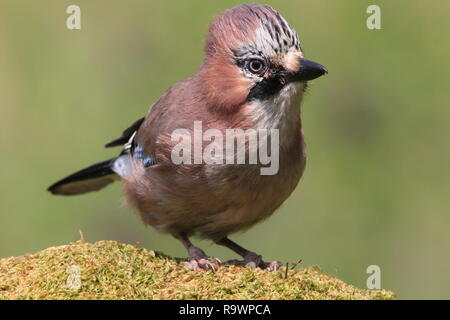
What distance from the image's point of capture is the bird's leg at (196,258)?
4.34 m

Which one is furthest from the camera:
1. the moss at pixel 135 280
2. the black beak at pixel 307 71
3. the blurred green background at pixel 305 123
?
the blurred green background at pixel 305 123

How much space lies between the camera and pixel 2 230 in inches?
293

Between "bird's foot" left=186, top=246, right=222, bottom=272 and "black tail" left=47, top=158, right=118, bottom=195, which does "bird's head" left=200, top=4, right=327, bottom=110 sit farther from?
"black tail" left=47, top=158, right=118, bottom=195

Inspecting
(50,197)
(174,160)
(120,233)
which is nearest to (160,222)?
(174,160)

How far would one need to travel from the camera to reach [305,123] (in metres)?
7.94

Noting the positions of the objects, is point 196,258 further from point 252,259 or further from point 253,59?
point 253,59

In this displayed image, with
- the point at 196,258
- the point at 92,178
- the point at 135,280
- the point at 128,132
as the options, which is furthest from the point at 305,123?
the point at 135,280

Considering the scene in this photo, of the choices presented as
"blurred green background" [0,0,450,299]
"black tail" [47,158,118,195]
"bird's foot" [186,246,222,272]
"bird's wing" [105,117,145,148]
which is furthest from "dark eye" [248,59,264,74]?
"blurred green background" [0,0,450,299]

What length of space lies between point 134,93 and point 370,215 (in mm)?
2493

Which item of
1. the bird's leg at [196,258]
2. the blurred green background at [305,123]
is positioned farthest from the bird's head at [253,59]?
the blurred green background at [305,123]

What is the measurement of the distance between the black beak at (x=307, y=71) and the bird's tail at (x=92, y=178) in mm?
1859

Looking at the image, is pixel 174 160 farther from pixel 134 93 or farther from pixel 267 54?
pixel 134 93

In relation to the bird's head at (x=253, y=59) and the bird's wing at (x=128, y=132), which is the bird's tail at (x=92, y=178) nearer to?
the bird's wing at (x=128, y=132)

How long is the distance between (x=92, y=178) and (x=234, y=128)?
191 cm
